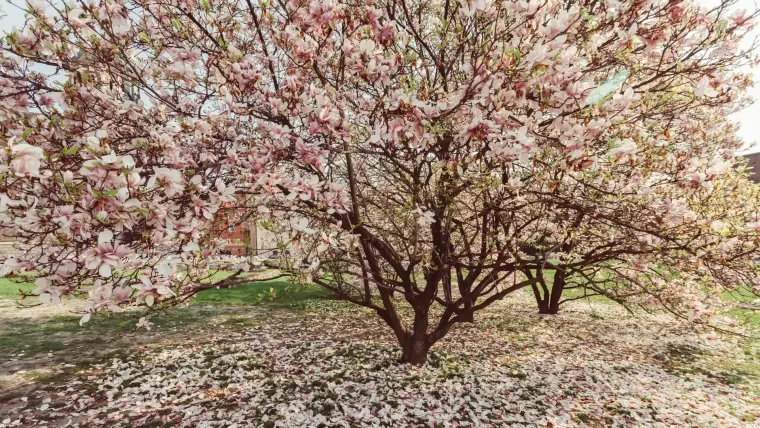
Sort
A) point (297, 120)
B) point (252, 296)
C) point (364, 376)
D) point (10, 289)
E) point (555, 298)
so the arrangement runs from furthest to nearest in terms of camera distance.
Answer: point (10, 289) < point (252, 296) < point (555, 298) < point (364, 376) < point (297, 120)

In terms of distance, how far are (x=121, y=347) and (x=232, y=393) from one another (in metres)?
4.94

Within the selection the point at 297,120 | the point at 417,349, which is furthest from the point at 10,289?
the point at 297,120

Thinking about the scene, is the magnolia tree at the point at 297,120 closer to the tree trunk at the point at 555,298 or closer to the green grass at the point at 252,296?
the tree trunk at the point at 555,298

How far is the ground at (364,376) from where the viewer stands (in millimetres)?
5850

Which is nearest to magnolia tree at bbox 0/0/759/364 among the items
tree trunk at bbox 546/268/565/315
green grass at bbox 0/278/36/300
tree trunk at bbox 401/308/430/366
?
tree trunk at bbox 401/308/430/366

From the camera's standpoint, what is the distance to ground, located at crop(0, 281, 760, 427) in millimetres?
5850

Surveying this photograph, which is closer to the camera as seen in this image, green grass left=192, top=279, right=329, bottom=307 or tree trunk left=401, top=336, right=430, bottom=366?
tree trunk left=401, top=336, right=430, bottom=366

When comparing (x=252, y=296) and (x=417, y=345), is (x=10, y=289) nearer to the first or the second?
(x=252, y=296)

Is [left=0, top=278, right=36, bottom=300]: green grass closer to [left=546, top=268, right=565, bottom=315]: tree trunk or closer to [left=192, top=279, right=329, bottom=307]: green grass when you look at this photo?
[left=192, top=279, right=329, bottom=307]: green grass

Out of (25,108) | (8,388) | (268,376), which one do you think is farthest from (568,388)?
(8,388)

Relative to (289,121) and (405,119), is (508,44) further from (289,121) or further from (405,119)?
(289,121)

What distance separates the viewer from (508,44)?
143 inches

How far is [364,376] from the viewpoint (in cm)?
716

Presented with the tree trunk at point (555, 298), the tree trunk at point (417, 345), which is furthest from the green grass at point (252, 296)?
the tree trunk at point (555, 298)
